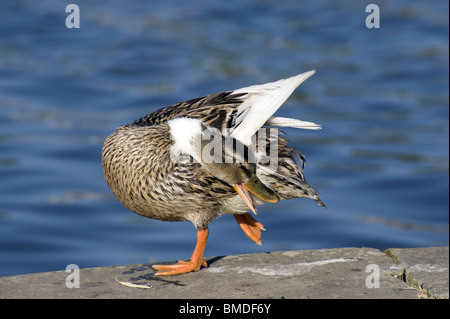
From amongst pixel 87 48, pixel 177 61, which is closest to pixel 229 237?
pixel 177 61

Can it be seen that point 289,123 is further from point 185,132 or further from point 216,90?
point 216,90

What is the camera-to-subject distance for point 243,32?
689 inches

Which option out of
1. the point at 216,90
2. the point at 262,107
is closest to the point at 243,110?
the point at 262,107

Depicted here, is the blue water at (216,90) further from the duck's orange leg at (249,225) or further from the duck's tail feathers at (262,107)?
the duck's tail feathers at (262,107)

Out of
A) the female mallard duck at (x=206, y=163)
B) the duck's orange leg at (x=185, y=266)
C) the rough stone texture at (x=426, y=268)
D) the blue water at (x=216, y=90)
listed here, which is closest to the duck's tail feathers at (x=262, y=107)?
the female mallard duck at (x=206, y=163)

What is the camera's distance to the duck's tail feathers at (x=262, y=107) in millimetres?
4844

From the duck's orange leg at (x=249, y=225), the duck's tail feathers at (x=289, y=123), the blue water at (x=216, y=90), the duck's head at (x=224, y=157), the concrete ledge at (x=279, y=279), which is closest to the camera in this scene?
the concrete ledge at (x=279, y=279)

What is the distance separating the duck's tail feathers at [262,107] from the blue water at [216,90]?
3.62 meters

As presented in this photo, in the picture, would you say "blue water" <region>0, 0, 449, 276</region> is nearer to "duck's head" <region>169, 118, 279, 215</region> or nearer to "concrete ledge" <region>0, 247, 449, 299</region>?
"concrete ledge" <region>0, 247, 449, 299</region>

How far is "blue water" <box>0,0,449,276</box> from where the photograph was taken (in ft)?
29.9

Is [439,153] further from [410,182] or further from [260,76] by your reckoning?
[260,76]

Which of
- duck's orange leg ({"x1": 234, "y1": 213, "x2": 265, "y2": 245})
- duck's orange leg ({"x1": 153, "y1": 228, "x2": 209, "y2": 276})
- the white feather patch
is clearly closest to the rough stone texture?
duck's orange leg ({"x1": 234, "y1": 213, "x2": 265, "y2": 245})

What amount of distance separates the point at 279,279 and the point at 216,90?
28.9 feet
